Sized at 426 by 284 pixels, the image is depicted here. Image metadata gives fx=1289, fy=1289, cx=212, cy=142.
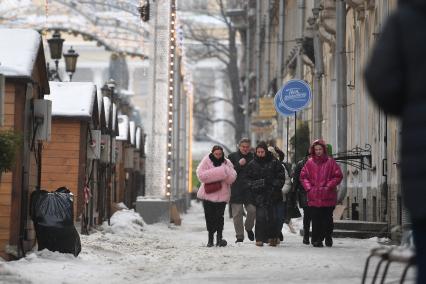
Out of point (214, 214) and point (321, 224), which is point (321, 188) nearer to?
point (321, 224)

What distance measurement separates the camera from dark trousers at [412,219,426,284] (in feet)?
16.6

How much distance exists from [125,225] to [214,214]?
5893 mm

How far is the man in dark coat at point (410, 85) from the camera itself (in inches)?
200

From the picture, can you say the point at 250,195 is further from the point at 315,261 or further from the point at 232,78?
the point at 232,78

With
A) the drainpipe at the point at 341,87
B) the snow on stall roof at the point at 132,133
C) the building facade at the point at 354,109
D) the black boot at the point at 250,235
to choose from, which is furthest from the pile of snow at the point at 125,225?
the snow on stall roof at the point at 132,133

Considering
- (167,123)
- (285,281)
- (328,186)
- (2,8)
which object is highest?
(2,8)

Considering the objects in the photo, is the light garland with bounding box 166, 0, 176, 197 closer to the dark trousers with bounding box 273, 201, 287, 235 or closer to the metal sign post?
the metal sign post

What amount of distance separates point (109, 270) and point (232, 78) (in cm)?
5301

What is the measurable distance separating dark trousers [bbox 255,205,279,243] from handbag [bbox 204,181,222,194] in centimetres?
68

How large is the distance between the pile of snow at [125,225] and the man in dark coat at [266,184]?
14.5 feet

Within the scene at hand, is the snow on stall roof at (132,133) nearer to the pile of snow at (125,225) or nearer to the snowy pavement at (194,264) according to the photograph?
the pile of snow at (125,225)

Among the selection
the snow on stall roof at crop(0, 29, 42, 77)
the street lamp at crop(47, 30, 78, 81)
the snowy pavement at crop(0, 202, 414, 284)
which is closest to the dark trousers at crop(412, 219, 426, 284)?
the snowy pavement at crop(0, 202, 414, 284)

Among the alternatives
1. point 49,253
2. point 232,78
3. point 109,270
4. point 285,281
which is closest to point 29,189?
point 49,253

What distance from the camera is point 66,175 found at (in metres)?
22.1
